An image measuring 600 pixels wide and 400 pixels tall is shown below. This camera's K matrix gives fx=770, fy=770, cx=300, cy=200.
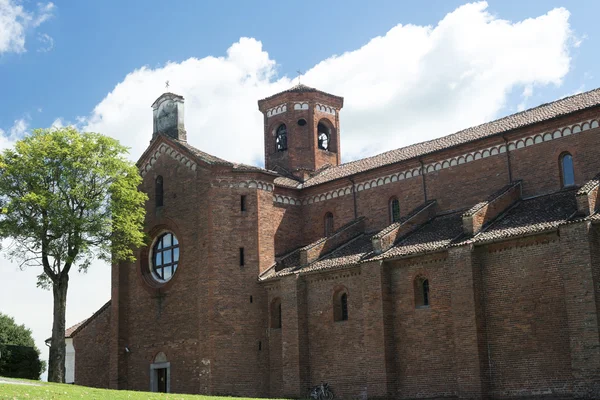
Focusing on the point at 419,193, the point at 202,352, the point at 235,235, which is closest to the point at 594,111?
the point at 419,193

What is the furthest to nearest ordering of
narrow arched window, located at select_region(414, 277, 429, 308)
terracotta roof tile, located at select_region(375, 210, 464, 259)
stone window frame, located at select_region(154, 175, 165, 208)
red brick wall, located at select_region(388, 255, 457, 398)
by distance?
1. stone window frame, located at select_region(154, 175, 165, 208)
2. narrow arched window, located at select_region(414, 277, 429, 308)
3. terracotta roof tile, located at select_region(375, 210, 464, 259)
4. red brick wall, located at select_region(388, 255, 457, 398)

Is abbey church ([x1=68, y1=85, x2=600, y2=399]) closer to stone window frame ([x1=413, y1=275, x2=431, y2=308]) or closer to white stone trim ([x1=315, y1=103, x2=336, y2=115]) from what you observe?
stone window frame ([x1=413, y1=275, x2=431, y2=308])

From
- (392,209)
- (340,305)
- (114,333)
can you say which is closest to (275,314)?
(340,305)

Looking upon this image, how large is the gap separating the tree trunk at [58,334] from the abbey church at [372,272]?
5.00 meters

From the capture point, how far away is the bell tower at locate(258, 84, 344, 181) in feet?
137

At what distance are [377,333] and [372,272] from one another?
7.38 ft

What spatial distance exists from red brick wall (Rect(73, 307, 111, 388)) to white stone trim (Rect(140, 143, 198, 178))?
7430 mm

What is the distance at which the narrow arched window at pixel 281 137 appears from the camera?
42.5 meters

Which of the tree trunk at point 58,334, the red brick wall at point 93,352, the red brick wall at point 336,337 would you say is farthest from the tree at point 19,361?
the red brick wall at point 336,337

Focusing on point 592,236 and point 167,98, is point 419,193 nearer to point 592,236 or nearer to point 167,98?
point 592,236

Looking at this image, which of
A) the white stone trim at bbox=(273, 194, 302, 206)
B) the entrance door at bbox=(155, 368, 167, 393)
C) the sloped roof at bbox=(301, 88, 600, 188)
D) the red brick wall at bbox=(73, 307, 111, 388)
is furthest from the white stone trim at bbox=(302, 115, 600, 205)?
the red brick wall at bbox=(73, 307, 111, 388)

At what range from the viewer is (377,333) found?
28156 millimetres

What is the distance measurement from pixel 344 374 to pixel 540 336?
835 centimetres

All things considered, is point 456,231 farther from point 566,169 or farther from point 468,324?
point 566,169
